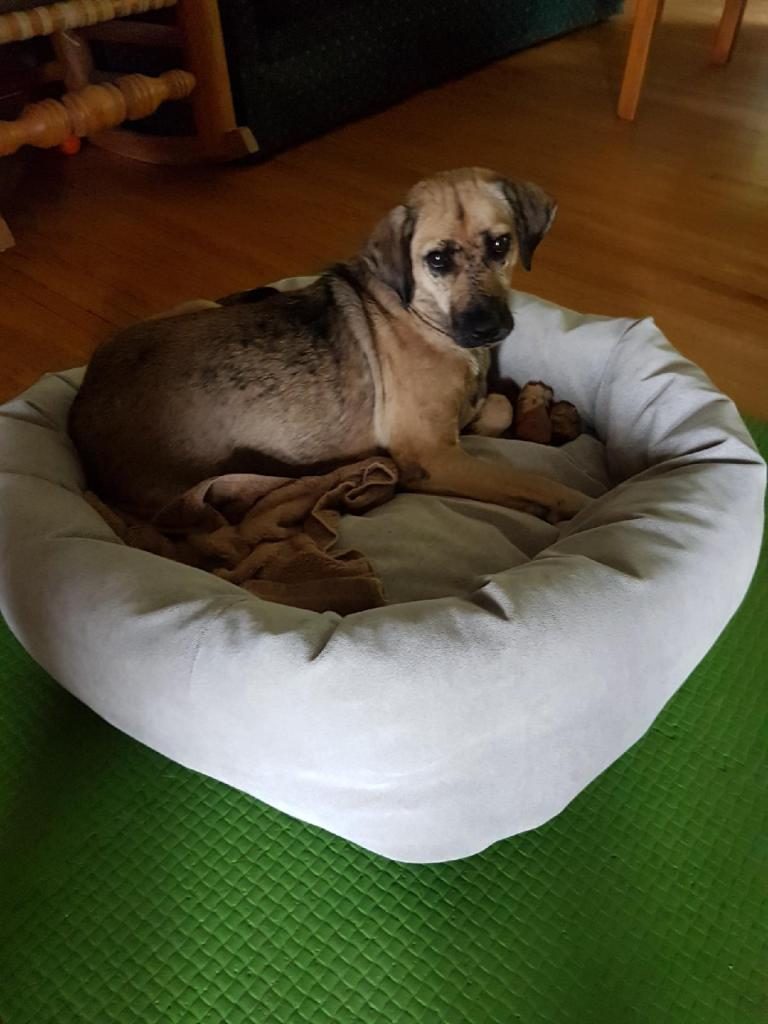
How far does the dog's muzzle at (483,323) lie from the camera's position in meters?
1.72

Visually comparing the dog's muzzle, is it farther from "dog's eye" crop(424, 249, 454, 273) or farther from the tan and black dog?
"dog's eye" crop(424, 249, 454, 273)

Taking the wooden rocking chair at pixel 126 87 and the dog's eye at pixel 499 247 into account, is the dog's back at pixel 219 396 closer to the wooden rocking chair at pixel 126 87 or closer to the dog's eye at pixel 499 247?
the dog's eye at pixel 499 247

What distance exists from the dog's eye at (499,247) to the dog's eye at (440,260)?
0.08 m

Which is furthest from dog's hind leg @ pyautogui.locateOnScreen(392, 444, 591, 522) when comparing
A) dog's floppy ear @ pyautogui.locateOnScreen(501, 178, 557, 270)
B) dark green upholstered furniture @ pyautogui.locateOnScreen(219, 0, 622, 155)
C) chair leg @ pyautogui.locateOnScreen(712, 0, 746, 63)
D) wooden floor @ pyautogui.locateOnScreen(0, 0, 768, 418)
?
chair leg @ pyautogui.locateOnScreen(712, 0, 746, 63)

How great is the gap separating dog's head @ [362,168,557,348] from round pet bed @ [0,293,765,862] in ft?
1.61

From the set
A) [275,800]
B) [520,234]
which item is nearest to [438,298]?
[520,234]

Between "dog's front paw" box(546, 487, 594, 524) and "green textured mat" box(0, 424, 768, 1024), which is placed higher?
"dog's front paw" box(546, 487, 594, 524)

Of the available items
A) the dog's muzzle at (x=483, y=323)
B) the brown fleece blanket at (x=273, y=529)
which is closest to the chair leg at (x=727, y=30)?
the dog's muzzle at (x=483, y=323)

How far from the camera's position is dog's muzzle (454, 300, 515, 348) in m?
1.72

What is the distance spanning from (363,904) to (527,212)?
1.37m

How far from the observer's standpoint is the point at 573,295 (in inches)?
104

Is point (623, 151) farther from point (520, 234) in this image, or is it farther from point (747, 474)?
point (747, 474)

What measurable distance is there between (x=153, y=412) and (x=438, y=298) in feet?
2.04

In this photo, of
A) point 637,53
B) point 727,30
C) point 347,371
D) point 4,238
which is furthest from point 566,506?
point 727,30
